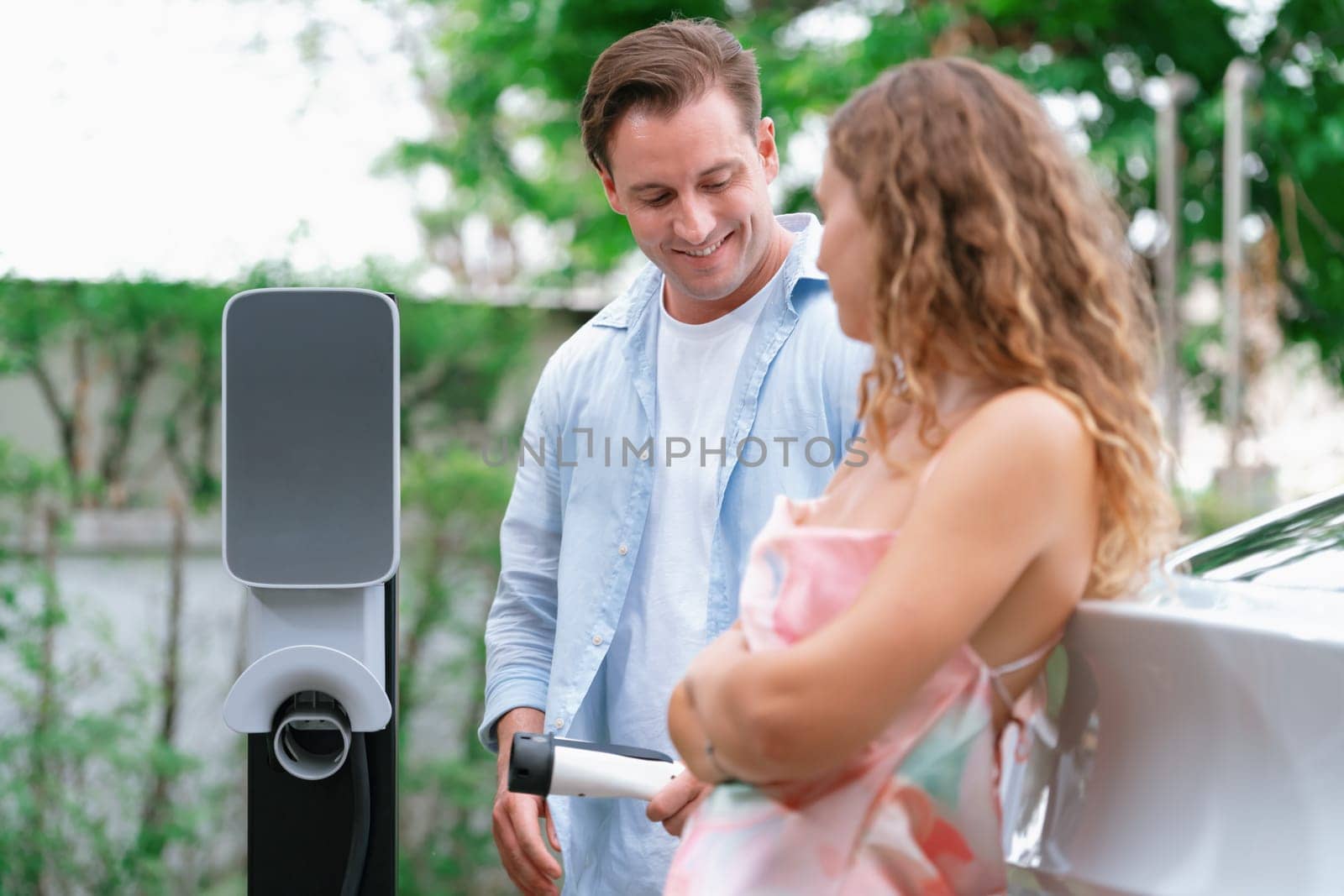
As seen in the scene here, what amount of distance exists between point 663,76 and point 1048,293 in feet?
3.14

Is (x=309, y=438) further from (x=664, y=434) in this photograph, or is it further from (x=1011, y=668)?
(x=1011, y=668)

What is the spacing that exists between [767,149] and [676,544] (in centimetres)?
62

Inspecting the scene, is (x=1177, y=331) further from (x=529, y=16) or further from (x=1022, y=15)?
(x=529, y=16)

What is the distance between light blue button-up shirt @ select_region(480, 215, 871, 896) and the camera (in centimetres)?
196

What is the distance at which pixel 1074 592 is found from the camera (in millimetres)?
1121

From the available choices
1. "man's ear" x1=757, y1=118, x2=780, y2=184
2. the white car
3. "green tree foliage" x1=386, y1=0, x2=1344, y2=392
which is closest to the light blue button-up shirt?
"man's ear" x1=757, y1=118, x2=780, y2=184

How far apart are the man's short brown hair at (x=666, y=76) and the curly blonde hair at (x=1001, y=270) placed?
2.72ft

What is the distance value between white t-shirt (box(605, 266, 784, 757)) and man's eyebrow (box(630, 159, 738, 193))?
0.19 metres

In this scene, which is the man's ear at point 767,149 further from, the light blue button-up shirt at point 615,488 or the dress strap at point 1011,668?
the dress strap at point 1011,668

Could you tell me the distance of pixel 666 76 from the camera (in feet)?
6.40

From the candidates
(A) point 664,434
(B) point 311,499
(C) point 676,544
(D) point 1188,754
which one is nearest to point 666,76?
(A) point 664,434

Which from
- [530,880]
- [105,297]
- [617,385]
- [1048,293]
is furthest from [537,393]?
[105,297]

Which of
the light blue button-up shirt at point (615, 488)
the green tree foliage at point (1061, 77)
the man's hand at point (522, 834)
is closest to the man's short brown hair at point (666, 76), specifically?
the light blue button-up shirt at point (615, 488)

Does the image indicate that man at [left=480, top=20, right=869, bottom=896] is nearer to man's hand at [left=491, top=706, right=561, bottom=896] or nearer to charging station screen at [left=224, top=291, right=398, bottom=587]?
man's hand at [left=491, top=706, right=561, bottom=896]
